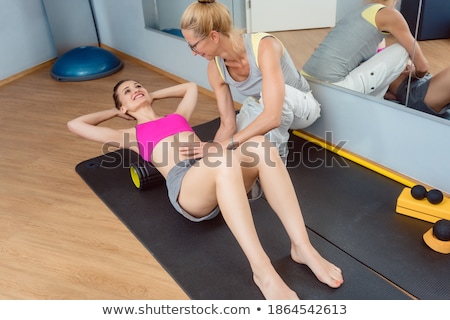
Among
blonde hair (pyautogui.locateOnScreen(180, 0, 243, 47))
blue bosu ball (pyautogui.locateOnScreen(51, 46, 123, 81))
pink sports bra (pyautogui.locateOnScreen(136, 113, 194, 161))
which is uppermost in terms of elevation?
blonde hair (pyautogui.locateOnScreen(180, 0, 243, 47))

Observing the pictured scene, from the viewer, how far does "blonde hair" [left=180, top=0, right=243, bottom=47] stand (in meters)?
1.56

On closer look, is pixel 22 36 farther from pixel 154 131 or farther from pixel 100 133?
pixel 154 131

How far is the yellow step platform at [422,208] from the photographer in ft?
5.39

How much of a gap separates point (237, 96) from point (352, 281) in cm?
152

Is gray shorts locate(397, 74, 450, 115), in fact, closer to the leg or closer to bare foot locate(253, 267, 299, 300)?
the leg

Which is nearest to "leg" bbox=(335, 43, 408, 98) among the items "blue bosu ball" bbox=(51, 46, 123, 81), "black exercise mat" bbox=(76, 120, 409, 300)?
"black exercise mat" bbox=(76, 120, 409, 300)

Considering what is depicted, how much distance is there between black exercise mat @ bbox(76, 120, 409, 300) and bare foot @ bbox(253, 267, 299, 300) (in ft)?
0.16

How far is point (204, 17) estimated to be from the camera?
5.12 feet

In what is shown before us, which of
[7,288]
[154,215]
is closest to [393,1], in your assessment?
[154,215]

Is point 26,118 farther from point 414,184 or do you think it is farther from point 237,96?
point 414,184

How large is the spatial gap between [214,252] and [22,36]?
9.11 feet

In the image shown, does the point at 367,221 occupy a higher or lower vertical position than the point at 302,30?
lower

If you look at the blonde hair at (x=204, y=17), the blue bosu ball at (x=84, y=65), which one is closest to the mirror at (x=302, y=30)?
the blue bosu ball at (x=84, y=65)

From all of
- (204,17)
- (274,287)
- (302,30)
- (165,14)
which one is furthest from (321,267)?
(165,14)
